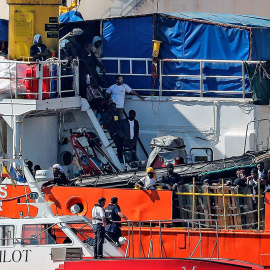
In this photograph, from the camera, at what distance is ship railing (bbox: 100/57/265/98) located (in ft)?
84.6

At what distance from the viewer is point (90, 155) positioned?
80.3 feet

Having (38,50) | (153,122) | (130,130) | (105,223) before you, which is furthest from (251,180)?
(38,50)

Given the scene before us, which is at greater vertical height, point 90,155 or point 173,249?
point 90,155

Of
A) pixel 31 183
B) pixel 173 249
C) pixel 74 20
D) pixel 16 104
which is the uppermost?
pixel 74 20

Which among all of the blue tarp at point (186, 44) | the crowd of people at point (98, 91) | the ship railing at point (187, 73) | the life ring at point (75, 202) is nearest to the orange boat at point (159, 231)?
the life ring at point (75, 202)

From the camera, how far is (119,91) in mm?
25094

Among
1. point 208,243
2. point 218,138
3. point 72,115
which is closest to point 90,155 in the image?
point 72,115

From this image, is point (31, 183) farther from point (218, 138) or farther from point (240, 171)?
point (218, 138)

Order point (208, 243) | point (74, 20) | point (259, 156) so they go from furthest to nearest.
Answer: point (74, 20) → point (259, 156) → point (208, 243)

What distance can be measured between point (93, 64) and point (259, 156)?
4.92 m

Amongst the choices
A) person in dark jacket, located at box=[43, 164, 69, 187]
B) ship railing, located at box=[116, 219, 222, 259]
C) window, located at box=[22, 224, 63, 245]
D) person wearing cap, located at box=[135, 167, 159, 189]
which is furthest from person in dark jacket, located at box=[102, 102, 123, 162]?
window, located at box=[22, 224, 63, 245]

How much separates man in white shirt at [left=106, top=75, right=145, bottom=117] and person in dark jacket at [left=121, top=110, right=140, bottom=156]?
397 mm

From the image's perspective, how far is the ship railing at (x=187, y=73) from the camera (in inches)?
1015

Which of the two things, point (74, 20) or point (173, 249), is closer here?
point (173, 249)
